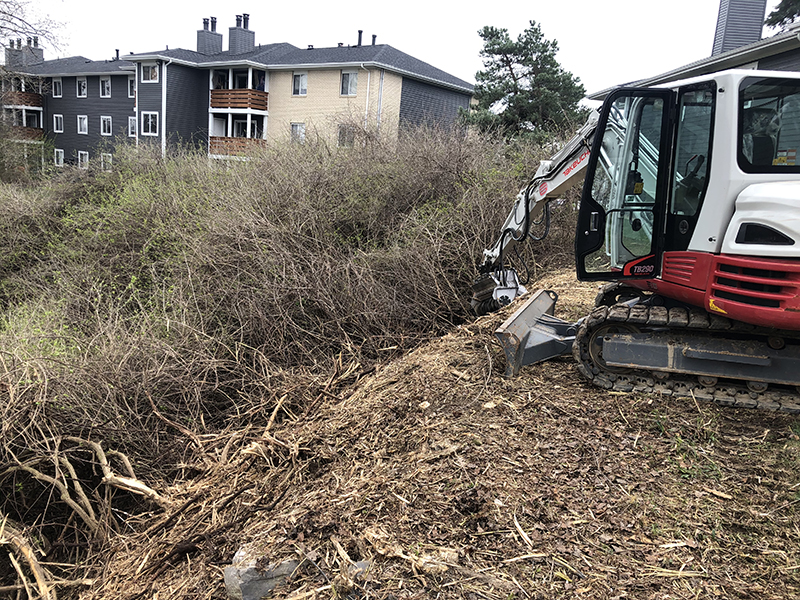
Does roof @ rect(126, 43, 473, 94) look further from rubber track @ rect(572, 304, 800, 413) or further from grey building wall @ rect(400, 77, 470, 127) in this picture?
rubber track @ rect(572, 304, 800, 413)

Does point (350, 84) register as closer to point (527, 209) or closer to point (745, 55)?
point (745, 55)

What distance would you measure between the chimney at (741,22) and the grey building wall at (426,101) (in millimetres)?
11323

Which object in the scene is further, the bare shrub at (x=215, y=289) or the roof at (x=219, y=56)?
the roof at (x=219, y=56)

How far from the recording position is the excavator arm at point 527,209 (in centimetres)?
557

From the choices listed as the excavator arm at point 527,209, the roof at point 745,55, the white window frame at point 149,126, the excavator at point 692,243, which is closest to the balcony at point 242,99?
the white window frame at point 149,126

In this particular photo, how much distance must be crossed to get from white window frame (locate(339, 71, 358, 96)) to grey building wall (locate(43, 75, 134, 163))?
14399 mm

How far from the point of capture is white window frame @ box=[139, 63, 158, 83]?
3017 centimetres

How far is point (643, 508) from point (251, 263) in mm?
6604

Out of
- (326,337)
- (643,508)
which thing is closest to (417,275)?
(326,337)

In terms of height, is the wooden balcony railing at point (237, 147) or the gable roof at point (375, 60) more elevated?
the gable roof at point (375, 60)

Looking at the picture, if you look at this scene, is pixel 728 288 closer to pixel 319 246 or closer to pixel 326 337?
pixel 326 337

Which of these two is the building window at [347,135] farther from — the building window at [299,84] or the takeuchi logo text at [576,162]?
the building window at [299,84]

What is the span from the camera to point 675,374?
495cm

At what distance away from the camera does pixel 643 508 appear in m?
3.60
